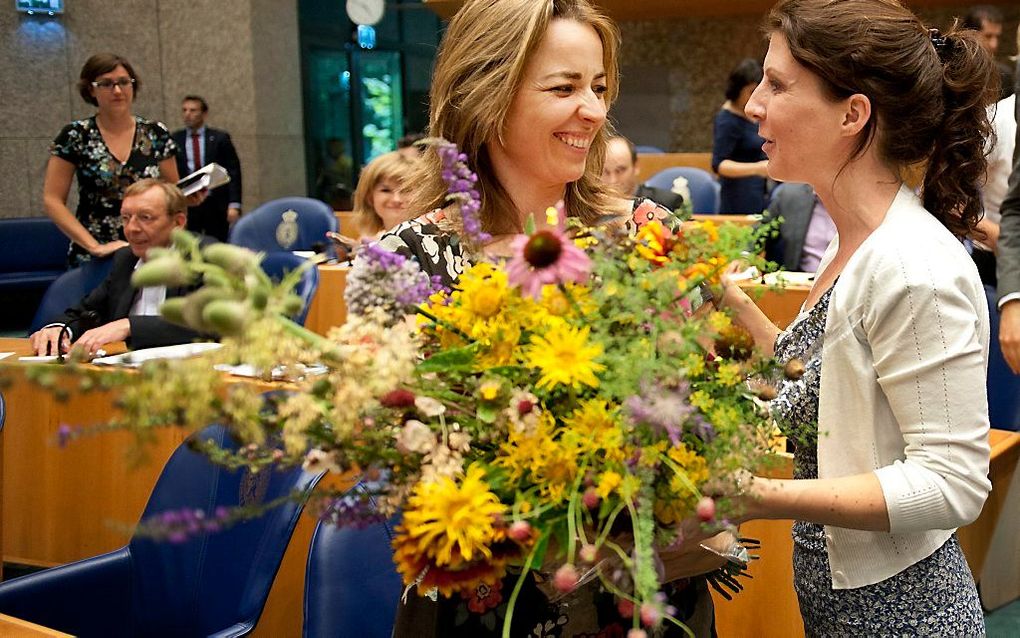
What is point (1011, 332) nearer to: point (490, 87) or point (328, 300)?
point (490, 87)

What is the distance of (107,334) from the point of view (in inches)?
138

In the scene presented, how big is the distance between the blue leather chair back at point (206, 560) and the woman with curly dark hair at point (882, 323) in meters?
1.00

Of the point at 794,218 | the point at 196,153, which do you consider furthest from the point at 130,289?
the point at 196,153

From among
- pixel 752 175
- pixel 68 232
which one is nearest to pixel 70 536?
pixel 68 232

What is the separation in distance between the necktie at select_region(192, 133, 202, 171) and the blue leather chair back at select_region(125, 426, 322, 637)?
623cm

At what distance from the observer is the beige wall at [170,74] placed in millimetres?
8695

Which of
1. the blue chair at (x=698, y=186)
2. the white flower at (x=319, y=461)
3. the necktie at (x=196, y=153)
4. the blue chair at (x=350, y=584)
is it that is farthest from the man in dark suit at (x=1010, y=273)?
the necktie at (x=196, y=153)

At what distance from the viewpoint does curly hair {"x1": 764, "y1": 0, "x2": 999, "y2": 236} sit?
1.36m

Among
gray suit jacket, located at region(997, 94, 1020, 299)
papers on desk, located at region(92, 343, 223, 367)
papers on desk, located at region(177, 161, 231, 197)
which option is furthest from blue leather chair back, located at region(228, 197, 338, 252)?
gray suit jacket, located at region(997, 94, 1020, 299)

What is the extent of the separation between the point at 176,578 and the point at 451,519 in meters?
1.49

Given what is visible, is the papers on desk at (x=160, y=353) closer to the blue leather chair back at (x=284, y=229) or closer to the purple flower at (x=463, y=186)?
the purple flower at (x=463, y=186)

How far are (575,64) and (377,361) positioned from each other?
0.77m

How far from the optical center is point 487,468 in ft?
3.30

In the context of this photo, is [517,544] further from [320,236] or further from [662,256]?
[320,236]
